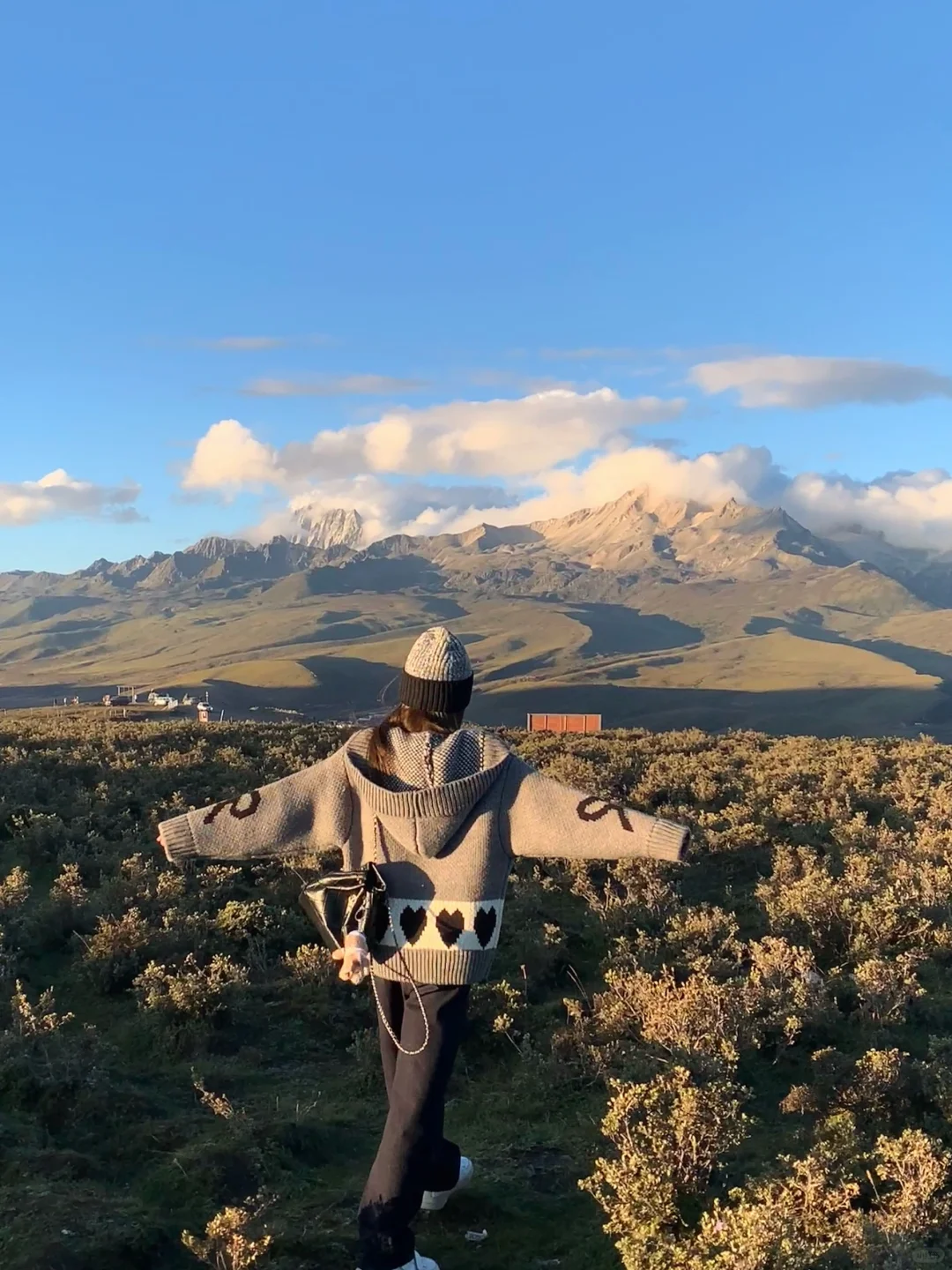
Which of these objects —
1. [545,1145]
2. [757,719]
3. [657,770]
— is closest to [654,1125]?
[545,1145]

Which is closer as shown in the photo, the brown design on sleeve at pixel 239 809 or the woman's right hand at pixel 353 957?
the woman's right hand at pixel 353 957

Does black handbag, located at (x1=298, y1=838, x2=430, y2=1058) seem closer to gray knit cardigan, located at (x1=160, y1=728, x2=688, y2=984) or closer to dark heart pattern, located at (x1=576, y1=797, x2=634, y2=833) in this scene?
gray knit cardigan, located at (x1=160, y1=728, x2=688, y2=984)

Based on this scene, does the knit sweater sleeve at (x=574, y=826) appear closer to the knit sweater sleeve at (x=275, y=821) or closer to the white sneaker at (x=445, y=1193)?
the knit sweater sleeve at (x=275, y=821)

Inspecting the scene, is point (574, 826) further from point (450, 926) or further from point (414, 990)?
point (414, 990)

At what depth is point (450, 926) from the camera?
418cm

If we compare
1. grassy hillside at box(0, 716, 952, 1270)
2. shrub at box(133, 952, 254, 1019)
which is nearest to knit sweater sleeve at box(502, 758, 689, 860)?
grassy hillside at box(0, 716, 952, 1270)

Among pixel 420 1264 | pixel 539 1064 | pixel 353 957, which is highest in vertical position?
pixel 353 957

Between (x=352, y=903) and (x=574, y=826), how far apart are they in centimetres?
101

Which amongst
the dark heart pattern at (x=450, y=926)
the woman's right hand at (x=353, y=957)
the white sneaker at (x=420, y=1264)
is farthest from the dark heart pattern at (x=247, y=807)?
the white sneaker at (x=420, y=1264)

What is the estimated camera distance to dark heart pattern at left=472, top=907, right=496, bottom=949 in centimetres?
421

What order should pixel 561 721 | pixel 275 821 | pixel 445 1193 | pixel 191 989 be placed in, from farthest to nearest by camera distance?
pixel 561 721 → pixel 191 989 → pixel 445 1193 → pixel 275 821

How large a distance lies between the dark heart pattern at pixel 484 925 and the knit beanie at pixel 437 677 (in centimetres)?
88

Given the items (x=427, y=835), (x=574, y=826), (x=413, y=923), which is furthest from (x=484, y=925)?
(x=574, y=826)

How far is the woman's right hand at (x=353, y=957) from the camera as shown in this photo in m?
4.00
